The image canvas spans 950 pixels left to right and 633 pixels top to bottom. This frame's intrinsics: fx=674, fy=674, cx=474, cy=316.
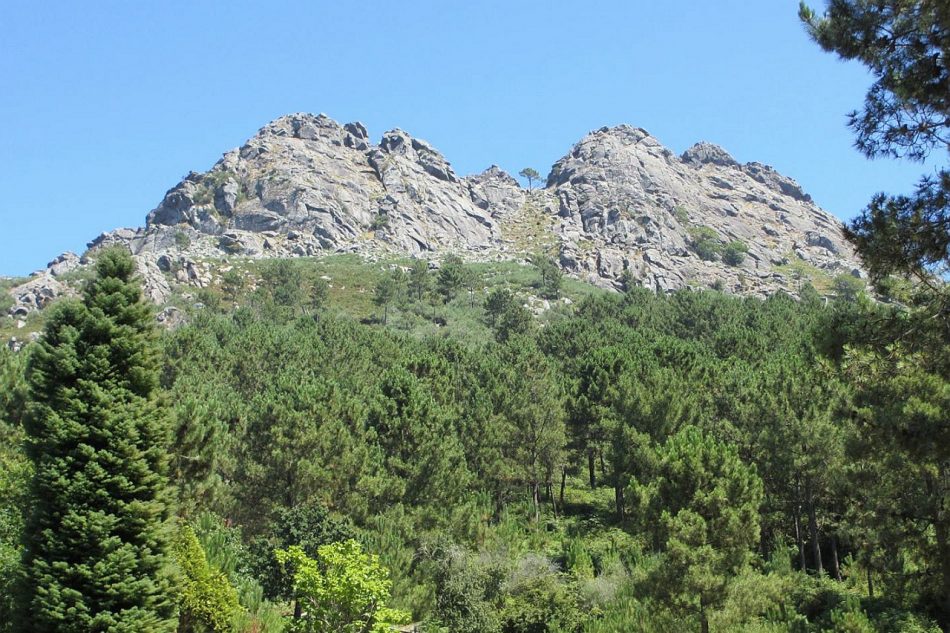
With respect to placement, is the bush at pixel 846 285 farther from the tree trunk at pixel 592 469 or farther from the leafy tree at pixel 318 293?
the leafy tree at pixel 318 293

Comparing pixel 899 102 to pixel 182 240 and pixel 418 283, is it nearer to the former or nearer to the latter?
pixel 418 283

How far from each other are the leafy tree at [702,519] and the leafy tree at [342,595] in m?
9.55

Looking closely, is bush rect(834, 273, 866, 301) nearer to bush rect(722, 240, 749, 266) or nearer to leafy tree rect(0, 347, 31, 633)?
bush rect(722, 240, 749, 266)

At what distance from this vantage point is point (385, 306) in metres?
91.4

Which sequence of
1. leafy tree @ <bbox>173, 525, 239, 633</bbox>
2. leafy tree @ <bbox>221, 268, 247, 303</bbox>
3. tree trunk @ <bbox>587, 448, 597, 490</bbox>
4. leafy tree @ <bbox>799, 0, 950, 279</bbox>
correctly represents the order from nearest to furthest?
leafy tree @ <bbox>799, 0, 950, 279</bbox>, leafy tree @ <bbox>173, 525, 239, 633</bbox>, tree trunk @ <bbox>587, 448, 597, 490</bbox>, leafy tree @ <bbox>221, 268, 247, 303</bbox>

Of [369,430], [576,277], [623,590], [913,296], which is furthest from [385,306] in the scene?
[913,296]

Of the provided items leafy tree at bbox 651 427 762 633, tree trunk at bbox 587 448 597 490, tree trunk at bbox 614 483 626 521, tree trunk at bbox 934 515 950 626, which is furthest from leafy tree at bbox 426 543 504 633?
tree trunk at bbox 587 448 597 490

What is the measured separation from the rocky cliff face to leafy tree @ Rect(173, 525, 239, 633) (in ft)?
333

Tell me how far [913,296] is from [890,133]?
2715mm

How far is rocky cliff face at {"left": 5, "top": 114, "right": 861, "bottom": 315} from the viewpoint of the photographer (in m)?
139

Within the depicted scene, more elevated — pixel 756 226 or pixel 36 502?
pixel 756 226

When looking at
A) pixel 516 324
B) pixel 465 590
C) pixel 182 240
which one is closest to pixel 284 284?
pixel 516 324

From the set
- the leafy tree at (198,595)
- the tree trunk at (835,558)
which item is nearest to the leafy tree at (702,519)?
the tree trunk at (835,558)

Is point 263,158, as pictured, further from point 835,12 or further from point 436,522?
point 835,12
